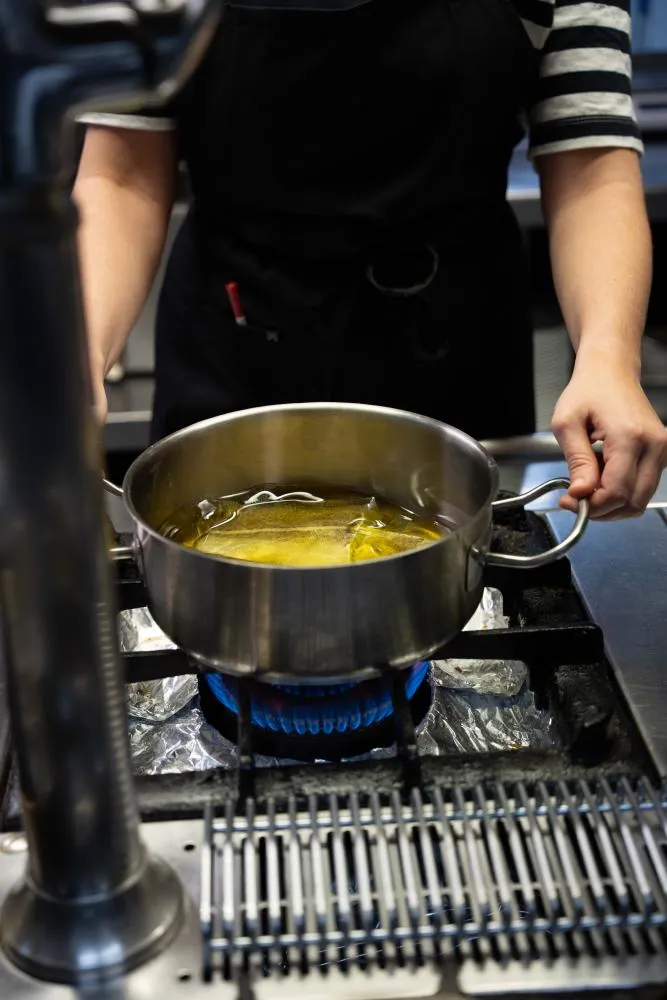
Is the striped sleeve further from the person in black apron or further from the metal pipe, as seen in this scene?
the metal pipe

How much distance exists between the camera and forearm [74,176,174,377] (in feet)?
3.63

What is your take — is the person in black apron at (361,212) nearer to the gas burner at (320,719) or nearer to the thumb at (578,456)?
the thumb at (578,456)

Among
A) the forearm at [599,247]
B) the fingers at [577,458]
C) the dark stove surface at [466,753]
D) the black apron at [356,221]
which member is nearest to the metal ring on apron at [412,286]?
the black apron at [356,221]

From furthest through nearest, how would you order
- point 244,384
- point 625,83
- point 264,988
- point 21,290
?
point 244,384 → point 625,83 → point 264,988 → point 21,290

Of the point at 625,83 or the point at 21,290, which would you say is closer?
the point at 21,290

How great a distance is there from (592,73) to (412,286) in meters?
0.32

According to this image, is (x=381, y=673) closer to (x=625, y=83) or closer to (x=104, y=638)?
(x=104, y=638)

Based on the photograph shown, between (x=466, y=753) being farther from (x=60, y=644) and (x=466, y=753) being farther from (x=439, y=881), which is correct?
(x=60, y=644)

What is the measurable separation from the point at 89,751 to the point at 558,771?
325 mm


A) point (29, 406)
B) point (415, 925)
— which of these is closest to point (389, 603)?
point (415, 925)

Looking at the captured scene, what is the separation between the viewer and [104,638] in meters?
0.47

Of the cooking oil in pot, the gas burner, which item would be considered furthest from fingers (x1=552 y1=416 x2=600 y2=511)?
the gas burner

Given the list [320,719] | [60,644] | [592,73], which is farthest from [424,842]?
[592,73]

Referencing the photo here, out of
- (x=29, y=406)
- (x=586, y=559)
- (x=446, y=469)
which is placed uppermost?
(x=29, y=406)
